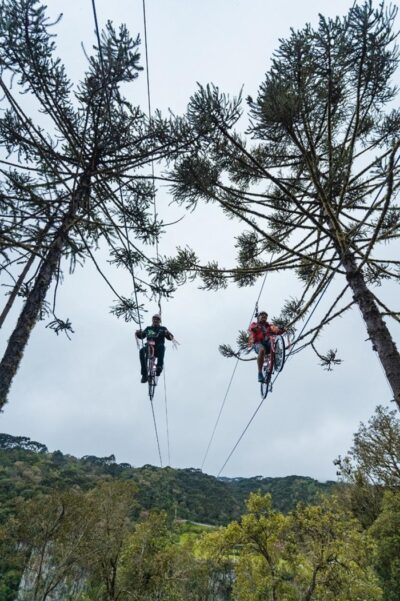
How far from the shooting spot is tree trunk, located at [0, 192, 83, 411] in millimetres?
4492

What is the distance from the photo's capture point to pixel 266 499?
64.6ft

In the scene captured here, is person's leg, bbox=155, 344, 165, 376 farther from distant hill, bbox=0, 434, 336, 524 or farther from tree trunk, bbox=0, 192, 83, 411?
distant hill, bbox=0, 434, 336, 524

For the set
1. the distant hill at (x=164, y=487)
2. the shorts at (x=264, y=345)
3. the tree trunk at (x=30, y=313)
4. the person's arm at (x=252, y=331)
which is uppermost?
the distant hill at (x=164, y=487)

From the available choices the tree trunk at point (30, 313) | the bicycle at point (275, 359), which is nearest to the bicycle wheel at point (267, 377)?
the bicycle at point (275, 359)

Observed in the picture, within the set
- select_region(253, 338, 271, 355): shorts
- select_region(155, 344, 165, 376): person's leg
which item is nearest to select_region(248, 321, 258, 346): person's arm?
select_region(253, 338, 271, 355): shorts

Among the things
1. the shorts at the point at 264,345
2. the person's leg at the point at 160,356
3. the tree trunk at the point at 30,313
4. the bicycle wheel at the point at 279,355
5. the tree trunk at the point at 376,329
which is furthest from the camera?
the person's leg at the point at 160,356

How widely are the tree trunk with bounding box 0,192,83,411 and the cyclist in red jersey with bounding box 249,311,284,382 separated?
426 centimetres

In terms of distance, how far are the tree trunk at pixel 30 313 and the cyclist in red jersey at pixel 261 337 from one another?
168 inches

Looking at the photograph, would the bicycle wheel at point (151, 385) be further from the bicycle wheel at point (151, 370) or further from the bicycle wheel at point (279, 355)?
the bicycle wheel at point (279, 355)

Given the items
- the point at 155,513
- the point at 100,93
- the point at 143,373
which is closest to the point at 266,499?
the point at 155,513

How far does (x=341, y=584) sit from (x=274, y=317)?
1445 centimetres

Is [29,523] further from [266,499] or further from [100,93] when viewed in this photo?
[100,93]

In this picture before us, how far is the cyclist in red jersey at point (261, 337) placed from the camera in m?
7.65

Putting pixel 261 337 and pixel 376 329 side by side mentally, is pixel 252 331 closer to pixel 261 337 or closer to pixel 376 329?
pixel 261 337
